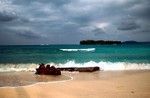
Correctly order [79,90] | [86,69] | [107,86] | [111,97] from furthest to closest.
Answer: [86,69] < [107,86] < [79,90] < [111,97]

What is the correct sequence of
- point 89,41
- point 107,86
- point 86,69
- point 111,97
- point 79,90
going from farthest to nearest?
point 89,41
point 86,69
point 107,86
point 79,90
point 111,97

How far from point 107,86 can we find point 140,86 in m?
1.28

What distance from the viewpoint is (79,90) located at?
33.4ft

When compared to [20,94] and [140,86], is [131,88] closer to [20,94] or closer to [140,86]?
[140,86]

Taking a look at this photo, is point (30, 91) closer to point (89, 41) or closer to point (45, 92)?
point (45, 92)

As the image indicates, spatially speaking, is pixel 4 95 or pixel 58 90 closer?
pixel 4 95

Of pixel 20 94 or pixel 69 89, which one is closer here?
pixel 20 94

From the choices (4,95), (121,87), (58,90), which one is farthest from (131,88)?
(4,95)

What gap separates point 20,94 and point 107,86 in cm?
348

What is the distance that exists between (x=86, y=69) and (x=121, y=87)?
24.0 feet

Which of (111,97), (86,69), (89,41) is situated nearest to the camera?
(111,97)

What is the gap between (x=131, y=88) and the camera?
10406mm

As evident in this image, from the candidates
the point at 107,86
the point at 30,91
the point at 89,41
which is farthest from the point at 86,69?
the point at 89,41

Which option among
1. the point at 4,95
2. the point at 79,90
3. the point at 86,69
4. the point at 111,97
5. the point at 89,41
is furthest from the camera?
the point at 89,41
